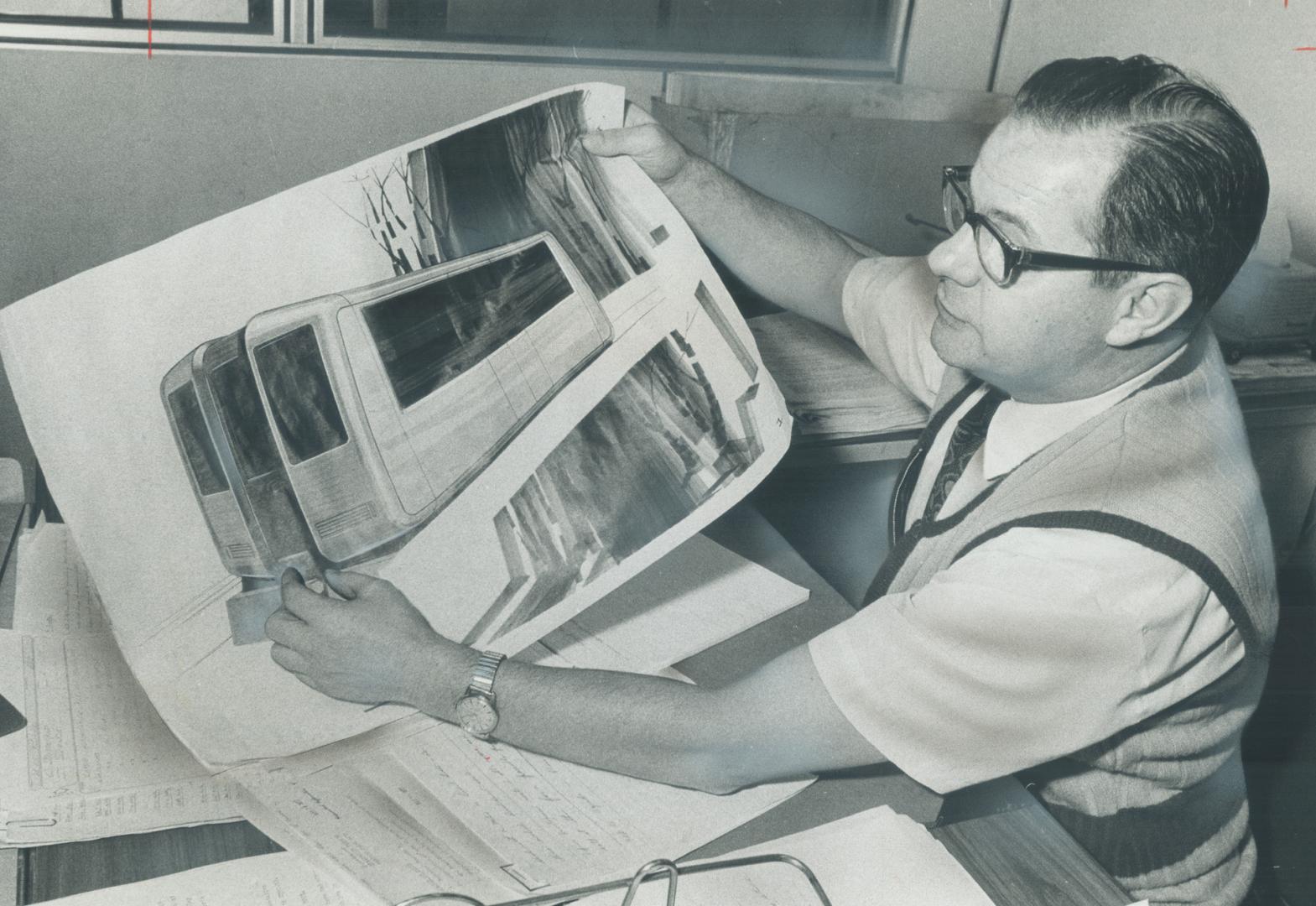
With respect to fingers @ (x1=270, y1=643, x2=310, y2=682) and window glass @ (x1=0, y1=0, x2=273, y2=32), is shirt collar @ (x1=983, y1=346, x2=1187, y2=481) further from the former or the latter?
window glass @ (x1=0, y1=0, x2=273, y2=32)

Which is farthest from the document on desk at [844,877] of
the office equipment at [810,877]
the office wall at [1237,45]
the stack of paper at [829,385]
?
the office wall at [1237,45]

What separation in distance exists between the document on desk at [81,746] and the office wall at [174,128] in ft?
1.08

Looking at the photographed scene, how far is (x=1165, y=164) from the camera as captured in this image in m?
0.62

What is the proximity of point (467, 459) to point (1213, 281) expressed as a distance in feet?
1.60

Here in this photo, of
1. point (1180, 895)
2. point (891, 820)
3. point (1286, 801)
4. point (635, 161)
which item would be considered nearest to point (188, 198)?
point (635, 161)

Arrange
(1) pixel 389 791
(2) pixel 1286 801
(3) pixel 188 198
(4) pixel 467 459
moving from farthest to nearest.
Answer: (2) pixel 1286 801
(3) pixel 188 198
(4) pixel 467 459
(1) pixel 389 791

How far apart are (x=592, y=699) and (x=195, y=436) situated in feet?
0.97

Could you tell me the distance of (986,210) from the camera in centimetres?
68

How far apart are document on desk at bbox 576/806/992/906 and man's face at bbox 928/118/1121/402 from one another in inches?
12.4

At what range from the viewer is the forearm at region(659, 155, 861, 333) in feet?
2.90

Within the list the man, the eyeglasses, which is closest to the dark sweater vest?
the man

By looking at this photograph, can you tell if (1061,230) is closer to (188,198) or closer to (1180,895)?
(1180,895)

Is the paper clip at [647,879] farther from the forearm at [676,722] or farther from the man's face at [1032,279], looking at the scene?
the man's face at [1032,279]

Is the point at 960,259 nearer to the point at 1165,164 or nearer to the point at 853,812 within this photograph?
the point at 1165,164
